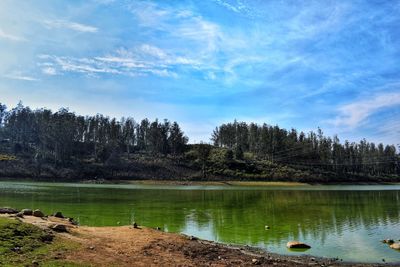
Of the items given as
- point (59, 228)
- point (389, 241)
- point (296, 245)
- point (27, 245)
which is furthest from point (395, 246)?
point (27, 245)

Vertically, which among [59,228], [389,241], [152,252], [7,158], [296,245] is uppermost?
[7,158]

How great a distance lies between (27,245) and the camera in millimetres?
20031

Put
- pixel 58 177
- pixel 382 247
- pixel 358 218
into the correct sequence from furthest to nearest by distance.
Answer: pixel 58 177, pixel 358 218, pixel 382 247

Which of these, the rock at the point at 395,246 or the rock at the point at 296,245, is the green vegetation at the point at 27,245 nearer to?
the rock at the point at 296,245

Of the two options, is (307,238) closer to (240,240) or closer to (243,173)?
(240,240)

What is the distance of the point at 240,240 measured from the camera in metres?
34.2

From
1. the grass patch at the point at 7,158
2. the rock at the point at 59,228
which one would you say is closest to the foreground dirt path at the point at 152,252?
the rock at the point at 59,228

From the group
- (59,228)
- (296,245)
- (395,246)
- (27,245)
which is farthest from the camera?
(395,246)

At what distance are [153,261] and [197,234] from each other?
1470 centimetres

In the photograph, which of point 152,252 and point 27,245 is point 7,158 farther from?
point 27,245

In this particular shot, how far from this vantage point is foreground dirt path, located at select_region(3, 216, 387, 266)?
21.5 metres

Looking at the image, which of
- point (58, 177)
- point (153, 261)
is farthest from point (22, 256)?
point (58, 177)

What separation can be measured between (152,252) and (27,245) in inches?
290

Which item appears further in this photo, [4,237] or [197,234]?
[197,234]
